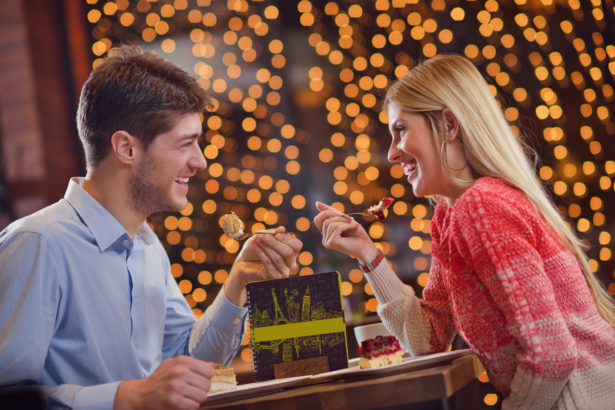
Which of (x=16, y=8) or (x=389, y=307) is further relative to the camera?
(x=16, y=8)

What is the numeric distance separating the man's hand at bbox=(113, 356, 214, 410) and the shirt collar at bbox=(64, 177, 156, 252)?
45cm

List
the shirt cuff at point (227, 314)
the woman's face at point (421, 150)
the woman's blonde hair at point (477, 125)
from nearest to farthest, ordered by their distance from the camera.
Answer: the woman's blonde hair at point (477, 125) → the woman's face at point (421, 150) → the shirt cuff at point (227, 314)

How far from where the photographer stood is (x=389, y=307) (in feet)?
4.50

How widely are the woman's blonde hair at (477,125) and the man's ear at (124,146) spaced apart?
26.2 inches

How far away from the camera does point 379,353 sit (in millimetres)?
1096

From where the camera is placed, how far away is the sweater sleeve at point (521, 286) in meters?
0.97

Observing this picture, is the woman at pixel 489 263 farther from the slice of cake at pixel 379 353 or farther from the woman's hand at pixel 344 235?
the slice of cake at pixel 379 353

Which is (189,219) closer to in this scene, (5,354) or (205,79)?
(205,79)

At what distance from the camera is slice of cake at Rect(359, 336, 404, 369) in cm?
108

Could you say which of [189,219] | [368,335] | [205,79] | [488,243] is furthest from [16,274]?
[205,79]

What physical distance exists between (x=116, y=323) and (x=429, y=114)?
2.89ft

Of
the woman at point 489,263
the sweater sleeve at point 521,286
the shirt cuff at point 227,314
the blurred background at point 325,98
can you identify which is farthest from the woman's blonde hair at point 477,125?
the blurred background at point 325,98

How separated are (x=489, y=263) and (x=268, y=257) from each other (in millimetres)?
511

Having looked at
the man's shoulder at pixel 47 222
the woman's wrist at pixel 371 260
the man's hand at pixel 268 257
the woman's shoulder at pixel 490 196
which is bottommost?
the woman's wrist at pixel 371 260
